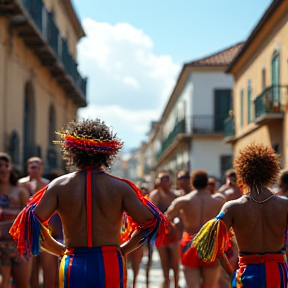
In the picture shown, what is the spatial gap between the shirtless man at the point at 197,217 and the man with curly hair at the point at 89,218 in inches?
145

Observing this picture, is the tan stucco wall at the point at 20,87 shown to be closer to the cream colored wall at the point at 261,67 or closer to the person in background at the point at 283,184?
the cream colored wall at the point at 261,67

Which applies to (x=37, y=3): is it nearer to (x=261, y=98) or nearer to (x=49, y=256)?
(x=261, y=98)

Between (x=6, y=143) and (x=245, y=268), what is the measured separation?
507 inches

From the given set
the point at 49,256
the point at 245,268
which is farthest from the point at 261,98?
the point at 245,268

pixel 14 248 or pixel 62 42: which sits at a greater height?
pixel 62 42

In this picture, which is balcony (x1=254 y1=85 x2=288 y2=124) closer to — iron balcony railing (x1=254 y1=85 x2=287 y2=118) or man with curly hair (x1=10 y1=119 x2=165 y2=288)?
iron balcony railing (x1=254 y1=85 x2=287 y2=118)

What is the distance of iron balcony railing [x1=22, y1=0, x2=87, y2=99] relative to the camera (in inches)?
736

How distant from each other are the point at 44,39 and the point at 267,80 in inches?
302

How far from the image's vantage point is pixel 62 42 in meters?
24.3

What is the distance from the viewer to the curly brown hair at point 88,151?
4.85m

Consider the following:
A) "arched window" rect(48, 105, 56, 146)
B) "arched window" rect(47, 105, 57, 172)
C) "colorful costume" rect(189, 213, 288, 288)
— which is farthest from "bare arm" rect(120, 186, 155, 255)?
"arched window" rect(48, 105, 56, 146)

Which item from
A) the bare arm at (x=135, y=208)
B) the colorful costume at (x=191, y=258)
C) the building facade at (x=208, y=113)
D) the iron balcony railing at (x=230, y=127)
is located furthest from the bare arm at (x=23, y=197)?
the building facade at (x=208, y=113)

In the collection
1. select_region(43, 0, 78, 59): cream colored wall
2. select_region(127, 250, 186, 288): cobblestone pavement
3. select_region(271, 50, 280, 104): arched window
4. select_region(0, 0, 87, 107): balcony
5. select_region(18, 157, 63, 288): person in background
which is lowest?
select_region(127, 250, 186, 288): cobblestone pavement

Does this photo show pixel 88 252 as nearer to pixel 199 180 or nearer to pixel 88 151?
pixel 88 151
